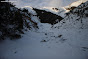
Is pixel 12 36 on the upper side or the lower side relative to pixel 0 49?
upper

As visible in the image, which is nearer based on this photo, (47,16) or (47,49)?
(47,49)

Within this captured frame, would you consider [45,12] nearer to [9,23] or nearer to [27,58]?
[9,23]

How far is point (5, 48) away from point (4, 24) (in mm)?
1455

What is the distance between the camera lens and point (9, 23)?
2.97m

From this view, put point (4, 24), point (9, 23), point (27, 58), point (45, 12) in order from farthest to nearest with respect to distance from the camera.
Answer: point (45, 12)
point (9, 23)
point (4, 24)
point (27, 58)

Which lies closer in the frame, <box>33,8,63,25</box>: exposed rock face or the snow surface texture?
the snow surface texture

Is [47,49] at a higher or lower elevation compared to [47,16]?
lower

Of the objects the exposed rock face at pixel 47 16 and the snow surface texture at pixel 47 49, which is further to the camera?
the exposed rock face at pixel 47 16

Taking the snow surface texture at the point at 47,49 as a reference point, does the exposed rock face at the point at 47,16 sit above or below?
above

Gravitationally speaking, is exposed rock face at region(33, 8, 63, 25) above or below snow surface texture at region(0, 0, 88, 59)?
above

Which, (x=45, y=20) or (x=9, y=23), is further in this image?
(x=45, y=20)

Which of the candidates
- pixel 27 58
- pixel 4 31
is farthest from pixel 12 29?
pixel 27 58

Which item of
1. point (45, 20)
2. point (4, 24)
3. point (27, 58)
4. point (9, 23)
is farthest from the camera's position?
point (45, 20)

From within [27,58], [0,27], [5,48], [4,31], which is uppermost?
[0,27]
